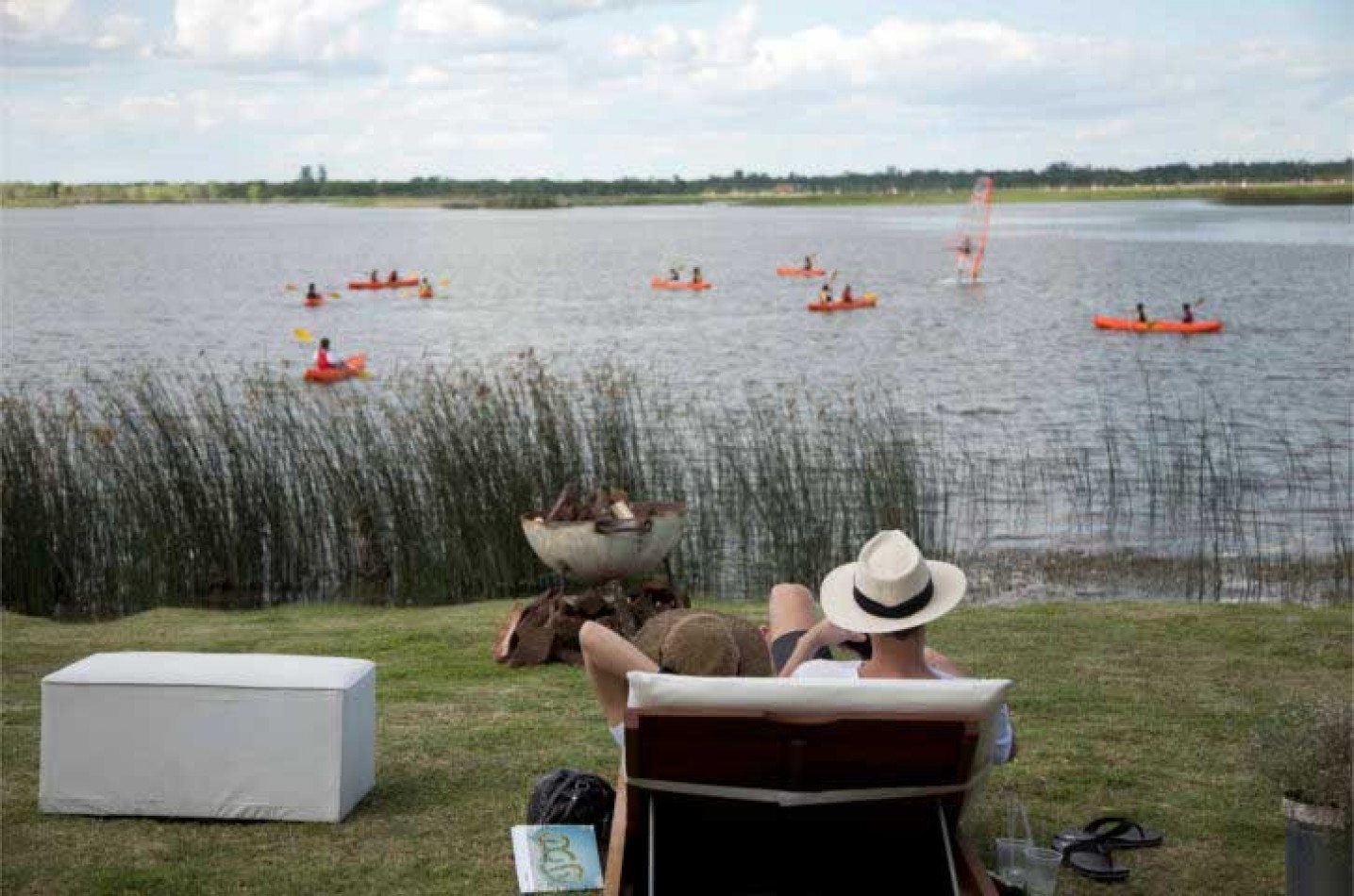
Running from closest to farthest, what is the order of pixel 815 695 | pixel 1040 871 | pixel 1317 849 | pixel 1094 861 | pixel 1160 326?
pixel 815 695, pixel 1317 849, pixel 1040 871, pixel 1094 861, pixel 1160 326

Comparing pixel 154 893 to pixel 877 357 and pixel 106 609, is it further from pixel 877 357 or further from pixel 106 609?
pixel 877 357

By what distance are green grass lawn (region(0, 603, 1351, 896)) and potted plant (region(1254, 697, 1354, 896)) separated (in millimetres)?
384

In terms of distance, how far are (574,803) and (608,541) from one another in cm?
207

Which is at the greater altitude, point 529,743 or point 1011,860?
point 1011,860

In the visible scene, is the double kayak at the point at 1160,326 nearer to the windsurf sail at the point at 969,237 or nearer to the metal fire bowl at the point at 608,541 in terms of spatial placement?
the windsurf sail at the point at 969,237

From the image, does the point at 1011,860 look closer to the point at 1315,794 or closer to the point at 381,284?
the point at 1315,794

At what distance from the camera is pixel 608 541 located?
629cm

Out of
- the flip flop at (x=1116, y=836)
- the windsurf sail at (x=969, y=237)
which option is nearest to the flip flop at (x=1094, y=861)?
the flip flop at (x=1116, y=836)

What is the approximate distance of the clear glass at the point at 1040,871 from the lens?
3959 mm

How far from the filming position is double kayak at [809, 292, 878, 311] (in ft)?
119

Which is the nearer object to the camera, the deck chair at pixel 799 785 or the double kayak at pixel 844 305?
the deck chair at pixel 799 785

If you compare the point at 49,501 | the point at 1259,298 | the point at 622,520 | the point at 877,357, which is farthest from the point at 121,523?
the point at 1259,298

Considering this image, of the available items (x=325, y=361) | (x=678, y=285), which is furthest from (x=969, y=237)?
(x=325, y=361)

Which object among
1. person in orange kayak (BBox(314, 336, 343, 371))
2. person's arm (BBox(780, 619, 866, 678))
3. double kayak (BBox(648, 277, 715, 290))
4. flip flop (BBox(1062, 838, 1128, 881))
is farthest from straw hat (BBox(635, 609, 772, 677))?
double kayak (BBox(648, 277, 715, 290))
